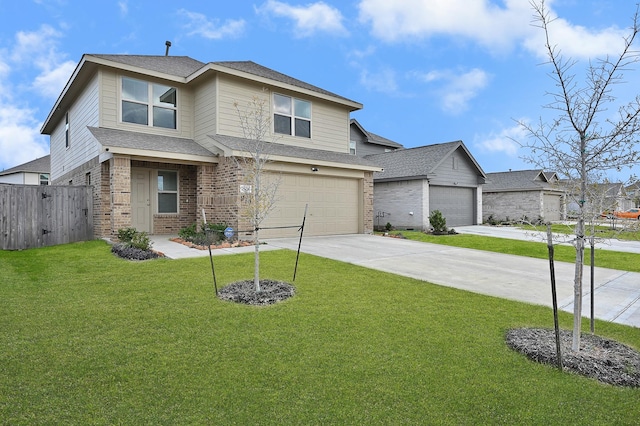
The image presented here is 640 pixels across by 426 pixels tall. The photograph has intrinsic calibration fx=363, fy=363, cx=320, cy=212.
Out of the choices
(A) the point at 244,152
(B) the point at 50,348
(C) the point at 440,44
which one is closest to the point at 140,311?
(B) the point at 50,348

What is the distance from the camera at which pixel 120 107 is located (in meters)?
11.9

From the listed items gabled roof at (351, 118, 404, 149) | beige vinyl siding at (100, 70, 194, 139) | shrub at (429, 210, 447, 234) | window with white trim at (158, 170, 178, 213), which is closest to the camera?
beige vinyl siding at (100, 70, 194, 139)

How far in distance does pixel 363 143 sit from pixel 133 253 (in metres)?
19.5

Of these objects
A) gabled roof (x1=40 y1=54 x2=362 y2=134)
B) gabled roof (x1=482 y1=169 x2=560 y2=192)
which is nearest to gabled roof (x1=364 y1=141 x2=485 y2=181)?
gabled roof (x1=40 y1=54 x2=362 y2=134)

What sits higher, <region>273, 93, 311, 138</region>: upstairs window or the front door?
<region>273, 93, 311, 138</region>: upstairs window

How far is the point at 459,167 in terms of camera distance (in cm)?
2109

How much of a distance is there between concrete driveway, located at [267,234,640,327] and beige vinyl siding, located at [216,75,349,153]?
4267 millimetres

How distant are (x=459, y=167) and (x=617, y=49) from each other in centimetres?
1798

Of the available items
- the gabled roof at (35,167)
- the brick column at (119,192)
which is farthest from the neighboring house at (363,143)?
the gabled roof at (35,167)

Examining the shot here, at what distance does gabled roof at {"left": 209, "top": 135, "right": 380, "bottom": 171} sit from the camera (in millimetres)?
11211

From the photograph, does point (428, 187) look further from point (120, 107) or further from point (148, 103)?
point (120, 107)

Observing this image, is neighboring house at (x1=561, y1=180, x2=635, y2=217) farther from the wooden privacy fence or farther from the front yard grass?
the wooden privacy fence

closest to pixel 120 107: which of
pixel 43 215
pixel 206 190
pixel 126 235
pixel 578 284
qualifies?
pixel 206 190

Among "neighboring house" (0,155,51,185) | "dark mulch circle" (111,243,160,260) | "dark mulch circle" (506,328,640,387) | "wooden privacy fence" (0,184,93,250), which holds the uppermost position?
"neighboring house" (0,155,51,185)
